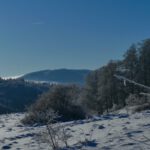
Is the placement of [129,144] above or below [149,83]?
below

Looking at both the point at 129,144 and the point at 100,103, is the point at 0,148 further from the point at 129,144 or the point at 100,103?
the point at 100,103

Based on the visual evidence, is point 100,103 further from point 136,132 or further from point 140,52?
point 136,132

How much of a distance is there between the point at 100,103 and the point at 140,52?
32.3 feet

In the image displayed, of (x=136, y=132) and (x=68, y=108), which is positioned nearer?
(x=136, y=132)

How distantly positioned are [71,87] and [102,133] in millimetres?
26487

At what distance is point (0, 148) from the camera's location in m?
18.2

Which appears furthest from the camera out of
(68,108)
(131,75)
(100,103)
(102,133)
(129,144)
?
(100,103)

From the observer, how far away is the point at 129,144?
551 inches

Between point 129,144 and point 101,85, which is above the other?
point 101,85

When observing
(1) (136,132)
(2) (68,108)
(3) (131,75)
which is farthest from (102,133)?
(3) (131,75)

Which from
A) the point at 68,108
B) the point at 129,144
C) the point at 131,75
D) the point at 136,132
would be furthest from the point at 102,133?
the point at 131,75

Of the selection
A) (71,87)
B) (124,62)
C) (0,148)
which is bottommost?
(0,148)

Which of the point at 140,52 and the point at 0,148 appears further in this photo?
the point at 140,52

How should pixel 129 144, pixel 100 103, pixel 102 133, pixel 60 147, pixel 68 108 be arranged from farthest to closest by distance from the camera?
pixel 100 103 → pixel 68 108 → pixel 102 133 → pixel 60 147 → pixel 129 144
